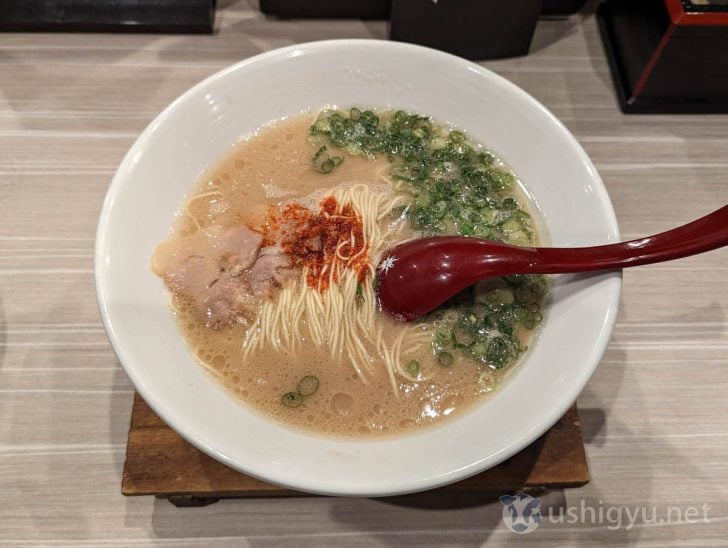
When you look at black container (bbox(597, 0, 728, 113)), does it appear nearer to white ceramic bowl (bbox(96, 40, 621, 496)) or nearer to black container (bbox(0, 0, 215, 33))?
white ceramic bowl (bbox(96, 40, 621, 496))

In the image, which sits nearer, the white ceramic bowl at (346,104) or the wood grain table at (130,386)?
the white ceramic bowl at (346,104)

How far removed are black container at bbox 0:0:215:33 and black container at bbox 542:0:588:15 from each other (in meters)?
1.33

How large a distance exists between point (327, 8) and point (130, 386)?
1.59 metres

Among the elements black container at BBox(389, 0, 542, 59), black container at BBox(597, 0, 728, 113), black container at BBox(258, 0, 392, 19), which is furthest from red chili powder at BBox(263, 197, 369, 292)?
black container at BBox(597, 0, 728, 113)

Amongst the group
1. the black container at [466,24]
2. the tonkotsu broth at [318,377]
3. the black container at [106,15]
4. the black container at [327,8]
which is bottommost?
the tonkotsu broth at [318,377]

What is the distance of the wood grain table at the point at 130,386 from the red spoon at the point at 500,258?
0.52 m

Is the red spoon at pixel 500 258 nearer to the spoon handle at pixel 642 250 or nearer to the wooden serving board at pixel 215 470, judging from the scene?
the spoon handle at pixel 642 250

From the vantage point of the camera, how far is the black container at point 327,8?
2.27 metres

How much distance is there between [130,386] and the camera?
66.1 inches

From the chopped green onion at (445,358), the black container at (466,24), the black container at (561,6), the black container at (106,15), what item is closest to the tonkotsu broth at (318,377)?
the chopped green onion at (445,358)

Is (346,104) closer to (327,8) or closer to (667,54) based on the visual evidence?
(327,8)

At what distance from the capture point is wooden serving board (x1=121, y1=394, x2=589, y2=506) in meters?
1.38

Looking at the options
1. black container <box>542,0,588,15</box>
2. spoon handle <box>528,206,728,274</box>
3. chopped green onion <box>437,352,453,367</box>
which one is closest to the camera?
spoon handle <box>528,206,728,274</box>

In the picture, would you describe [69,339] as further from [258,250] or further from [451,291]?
[451,291]
